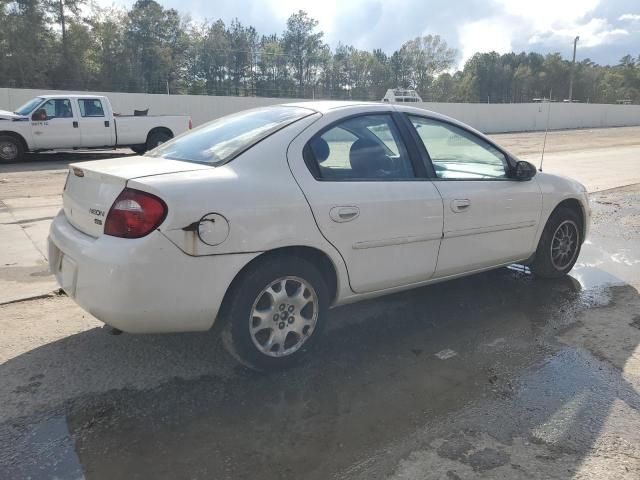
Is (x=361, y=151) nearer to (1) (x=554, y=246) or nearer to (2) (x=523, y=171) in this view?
(2) (x=523, y=171)

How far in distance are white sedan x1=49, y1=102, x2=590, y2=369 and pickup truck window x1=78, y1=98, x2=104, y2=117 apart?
42.2 feet

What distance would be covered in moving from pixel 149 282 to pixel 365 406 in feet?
4.48

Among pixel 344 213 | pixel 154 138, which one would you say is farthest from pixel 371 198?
pixel 154 138

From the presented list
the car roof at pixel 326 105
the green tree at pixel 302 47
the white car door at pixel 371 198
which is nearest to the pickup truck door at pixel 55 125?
the car roof at pixel 326 105

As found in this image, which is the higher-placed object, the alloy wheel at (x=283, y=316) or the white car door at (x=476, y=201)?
the white car door at (x=476, y=201)

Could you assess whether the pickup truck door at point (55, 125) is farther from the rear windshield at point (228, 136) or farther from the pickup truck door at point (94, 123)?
the rear windshield at point (228, 136)

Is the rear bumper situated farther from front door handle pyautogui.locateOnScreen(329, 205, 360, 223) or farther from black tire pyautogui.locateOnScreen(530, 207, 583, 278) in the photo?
black tire pyautogui.locateOnScreen(530, 207, 583, 278)

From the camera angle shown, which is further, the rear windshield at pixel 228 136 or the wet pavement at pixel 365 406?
the rear windshield at pixel 228 136

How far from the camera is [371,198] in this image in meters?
3.44

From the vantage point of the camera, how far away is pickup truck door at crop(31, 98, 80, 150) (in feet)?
48.0

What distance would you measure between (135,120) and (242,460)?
595 inches

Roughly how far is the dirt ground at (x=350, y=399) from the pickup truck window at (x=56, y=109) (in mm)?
12090

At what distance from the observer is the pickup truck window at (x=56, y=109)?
14.6 metres

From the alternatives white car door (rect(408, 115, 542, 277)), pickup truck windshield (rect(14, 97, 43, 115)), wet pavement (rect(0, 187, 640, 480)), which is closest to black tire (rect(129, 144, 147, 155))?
pickup truck windshield (rect(14, 97, 43, 115))
